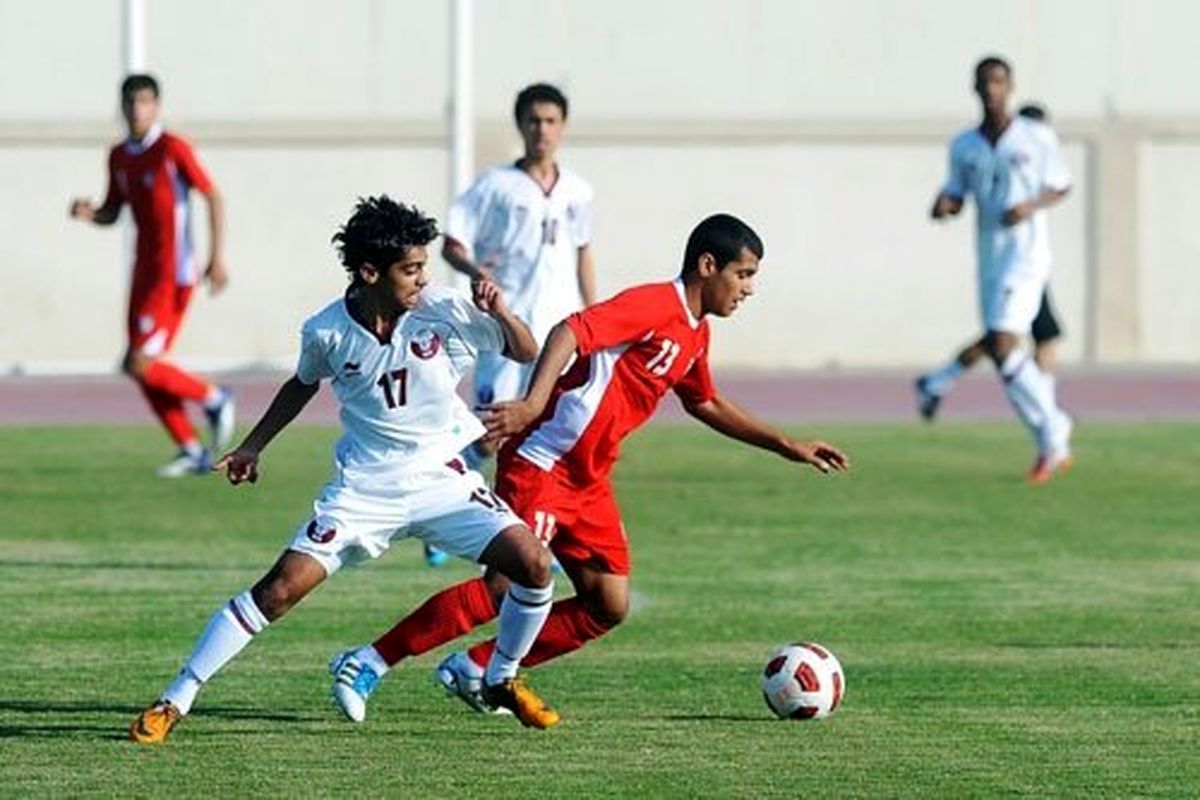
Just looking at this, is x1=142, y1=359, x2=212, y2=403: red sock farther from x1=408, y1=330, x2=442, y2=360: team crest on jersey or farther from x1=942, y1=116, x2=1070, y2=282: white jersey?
x1=408, y1=330, x2=442, y2=360: team crest on jersey

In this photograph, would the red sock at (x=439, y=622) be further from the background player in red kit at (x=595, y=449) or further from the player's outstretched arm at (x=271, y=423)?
the player's outstretched arm at (x=271, y=423)

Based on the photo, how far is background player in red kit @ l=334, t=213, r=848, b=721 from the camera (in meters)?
10.5

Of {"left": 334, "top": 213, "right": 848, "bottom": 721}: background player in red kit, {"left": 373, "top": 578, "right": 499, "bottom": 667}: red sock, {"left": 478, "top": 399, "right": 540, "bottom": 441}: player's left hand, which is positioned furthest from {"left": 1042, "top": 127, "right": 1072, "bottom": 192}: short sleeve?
{"left": 478, "top": 399, "right": 540, "bottom": 441}: player's left hand

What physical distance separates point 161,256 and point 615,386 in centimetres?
934

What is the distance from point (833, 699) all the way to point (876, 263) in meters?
22.3

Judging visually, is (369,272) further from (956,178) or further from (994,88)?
(956,178)

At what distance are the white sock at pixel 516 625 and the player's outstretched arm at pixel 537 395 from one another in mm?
530

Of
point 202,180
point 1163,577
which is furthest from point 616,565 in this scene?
point 202,180

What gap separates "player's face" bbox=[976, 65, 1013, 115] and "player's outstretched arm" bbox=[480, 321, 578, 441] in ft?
30.3

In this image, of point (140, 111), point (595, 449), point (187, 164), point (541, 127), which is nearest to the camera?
point (595, 449)

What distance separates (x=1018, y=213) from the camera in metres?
19.5

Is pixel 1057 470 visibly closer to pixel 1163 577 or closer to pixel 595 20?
pixel 1163 577

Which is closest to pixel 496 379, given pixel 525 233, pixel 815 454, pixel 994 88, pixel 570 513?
pixel 525 233

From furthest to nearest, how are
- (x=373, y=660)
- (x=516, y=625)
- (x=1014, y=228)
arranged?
(x=1014, y=228), (x=373, y=660), (x=516, y=625)
